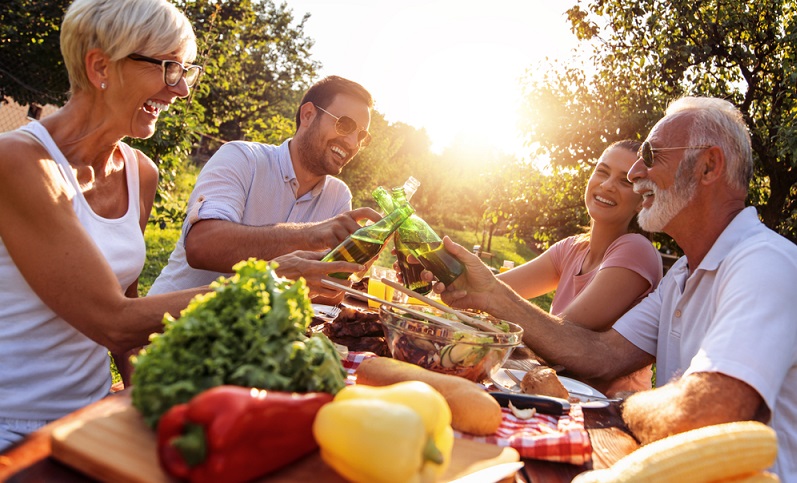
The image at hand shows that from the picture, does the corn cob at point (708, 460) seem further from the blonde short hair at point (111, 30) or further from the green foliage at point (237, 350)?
the blonde short hair at point (111, 30)

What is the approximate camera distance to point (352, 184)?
66.6 ft

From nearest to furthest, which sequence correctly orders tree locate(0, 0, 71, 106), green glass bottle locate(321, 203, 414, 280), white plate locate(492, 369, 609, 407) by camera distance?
1. white plate locate(492, 369, 609, 407)
2. green glass bottle locate(321, 203, 414, 280)
3. tree locate(0, 0, 71, 106)

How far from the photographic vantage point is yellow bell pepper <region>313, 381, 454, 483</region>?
98 centimetres

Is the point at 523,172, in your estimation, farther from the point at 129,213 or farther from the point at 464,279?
the point at 129,213

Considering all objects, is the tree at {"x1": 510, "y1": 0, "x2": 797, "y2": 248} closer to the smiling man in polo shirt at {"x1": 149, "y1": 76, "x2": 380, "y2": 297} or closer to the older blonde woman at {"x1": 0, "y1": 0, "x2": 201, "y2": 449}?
the smiling man in polo shirt at {"x1": 149, "y1": 76, "x2": 380, "y2": 297}

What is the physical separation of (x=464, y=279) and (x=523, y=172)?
9595 mm

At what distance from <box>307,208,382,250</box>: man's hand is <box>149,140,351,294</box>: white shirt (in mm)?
650

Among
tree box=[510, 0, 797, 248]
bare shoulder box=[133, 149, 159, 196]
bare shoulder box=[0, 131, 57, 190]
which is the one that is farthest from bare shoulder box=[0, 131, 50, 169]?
tree box=[510, 0, 797, 248]

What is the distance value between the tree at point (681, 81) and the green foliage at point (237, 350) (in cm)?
775

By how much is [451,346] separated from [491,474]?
2.54 feet

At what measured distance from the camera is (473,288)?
9.11 feet

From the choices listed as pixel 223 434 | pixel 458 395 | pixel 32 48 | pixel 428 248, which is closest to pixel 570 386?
pixel 428 248

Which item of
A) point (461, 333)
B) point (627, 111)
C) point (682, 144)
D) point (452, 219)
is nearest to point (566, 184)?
point (627, 111)

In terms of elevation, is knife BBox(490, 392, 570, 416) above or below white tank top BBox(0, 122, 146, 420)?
above
